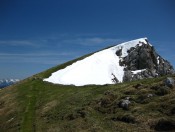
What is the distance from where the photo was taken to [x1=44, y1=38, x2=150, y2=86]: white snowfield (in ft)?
293

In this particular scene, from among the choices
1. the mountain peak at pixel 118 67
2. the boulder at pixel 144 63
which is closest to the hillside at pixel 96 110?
the mountain peak at pixel 118 67

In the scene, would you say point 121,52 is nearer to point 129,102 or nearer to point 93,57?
point 93,57

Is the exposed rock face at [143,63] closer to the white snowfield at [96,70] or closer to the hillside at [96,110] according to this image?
the white snowfield at [96,70]

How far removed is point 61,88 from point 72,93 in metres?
10.1

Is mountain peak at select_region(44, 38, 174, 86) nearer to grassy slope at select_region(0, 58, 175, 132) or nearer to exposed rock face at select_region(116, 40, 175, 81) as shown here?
exposed rock face at select_region(116, 40, 175, 81)

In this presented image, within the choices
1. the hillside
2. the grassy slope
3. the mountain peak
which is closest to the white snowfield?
the mountain peak

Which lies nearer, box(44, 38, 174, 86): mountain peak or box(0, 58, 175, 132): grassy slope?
box(0, 58, 175, 132): grassy slope

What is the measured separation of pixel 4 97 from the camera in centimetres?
8625

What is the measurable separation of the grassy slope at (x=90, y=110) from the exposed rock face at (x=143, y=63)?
83.9 feet

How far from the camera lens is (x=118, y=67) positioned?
326 ft

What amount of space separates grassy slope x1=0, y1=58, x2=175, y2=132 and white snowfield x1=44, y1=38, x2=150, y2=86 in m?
10.8

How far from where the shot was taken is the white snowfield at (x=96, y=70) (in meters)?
89.4

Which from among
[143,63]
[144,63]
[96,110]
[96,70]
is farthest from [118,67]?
[96,110]

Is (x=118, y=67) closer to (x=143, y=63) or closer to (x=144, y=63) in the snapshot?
(x=143, y=63)
